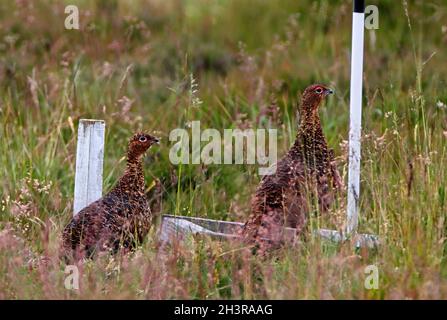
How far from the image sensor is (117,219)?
17.4 feet

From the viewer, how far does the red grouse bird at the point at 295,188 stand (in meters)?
5.09

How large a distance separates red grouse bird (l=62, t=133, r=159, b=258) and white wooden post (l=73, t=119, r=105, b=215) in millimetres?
175

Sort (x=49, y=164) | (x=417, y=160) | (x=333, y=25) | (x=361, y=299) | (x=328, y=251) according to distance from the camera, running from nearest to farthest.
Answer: (x=361, y=299) < (x=328, y=251) < (x=417, y=160) < (x=49, y=164) < (x=333, y=25)

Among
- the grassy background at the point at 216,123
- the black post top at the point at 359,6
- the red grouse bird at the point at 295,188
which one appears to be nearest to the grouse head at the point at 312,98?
the red grouse bird at the point at 295,188

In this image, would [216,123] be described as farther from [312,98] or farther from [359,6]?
[359,6]

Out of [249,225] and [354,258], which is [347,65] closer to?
[249,225]

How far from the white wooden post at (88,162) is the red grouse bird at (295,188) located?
0.90 m

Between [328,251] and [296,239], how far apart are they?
0.17m

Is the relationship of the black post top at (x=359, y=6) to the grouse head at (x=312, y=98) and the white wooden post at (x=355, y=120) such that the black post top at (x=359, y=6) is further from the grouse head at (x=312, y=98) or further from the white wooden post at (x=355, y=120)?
the grouse head at (x=312, y=98)

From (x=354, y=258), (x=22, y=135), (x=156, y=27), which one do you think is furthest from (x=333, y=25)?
(x=354, y=258)

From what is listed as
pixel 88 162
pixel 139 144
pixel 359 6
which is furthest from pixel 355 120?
pixel 88 162

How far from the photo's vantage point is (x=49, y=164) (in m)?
6.71

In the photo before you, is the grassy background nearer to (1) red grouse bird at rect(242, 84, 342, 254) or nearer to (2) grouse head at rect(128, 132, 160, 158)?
(1) red grouse bird at rect(242, 84, 342, 254)

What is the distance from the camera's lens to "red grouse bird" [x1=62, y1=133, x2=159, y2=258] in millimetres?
5145
